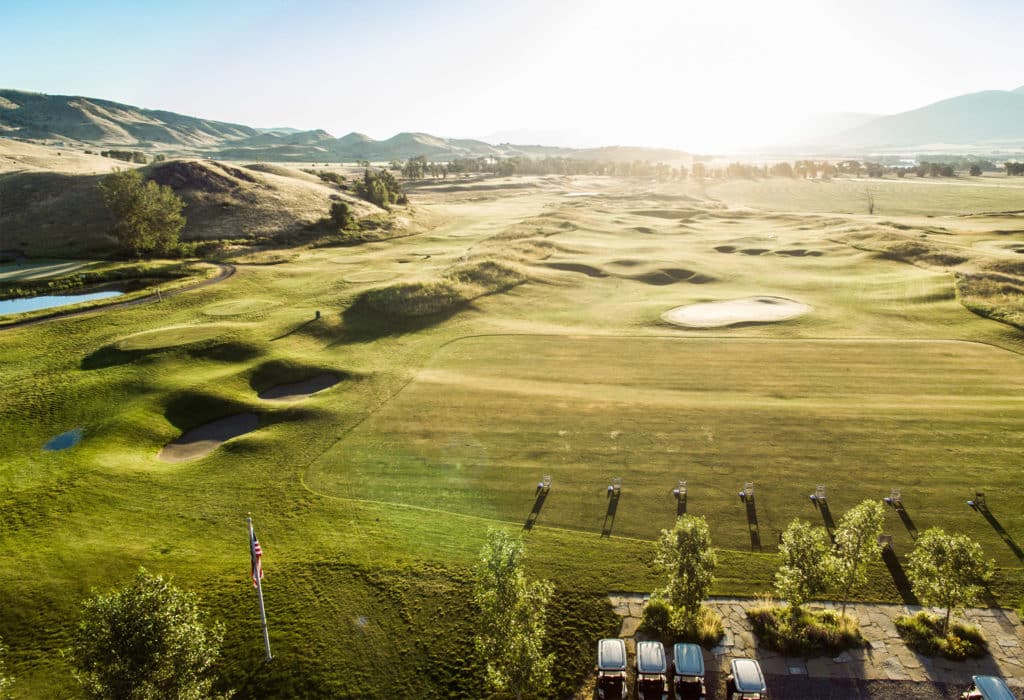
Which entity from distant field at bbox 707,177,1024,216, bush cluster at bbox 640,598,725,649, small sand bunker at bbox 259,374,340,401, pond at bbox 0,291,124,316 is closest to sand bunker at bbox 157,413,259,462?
small sand bunker at bbox 259,374,340,401

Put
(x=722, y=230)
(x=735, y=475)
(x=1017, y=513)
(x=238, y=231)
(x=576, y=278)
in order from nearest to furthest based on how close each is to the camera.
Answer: (x=1017, y=513) → (x=735, y=475) → (x=576, y=278) → (x=238, y=231) → (x=722, y=230)

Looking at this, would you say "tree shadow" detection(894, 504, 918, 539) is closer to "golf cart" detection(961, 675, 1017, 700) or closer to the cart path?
the cart path

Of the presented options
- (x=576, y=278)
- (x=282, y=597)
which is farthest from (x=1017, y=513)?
(x=576, y=278)

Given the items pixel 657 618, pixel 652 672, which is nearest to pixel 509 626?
pixel 652 672

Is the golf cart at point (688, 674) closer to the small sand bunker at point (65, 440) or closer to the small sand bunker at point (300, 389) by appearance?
the small sand bunker at point (300, 389)

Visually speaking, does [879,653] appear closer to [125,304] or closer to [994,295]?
[994,295]

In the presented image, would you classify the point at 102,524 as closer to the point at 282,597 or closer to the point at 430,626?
the point at 282,597

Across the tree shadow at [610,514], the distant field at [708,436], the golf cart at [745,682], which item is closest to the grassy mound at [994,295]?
the distant field at [708,436]
